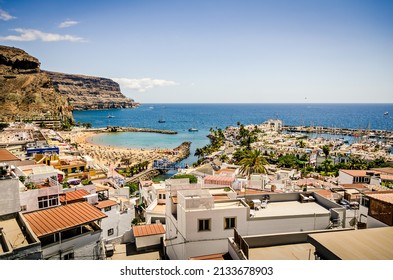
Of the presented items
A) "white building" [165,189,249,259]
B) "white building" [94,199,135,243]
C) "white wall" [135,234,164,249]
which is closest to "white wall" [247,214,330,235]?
"white building" [165,189,249,259]

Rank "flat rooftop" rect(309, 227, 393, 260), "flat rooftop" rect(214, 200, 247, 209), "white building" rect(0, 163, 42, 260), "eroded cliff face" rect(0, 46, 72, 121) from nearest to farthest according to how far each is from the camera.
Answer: "flat rooftop" rect(309, 227, 393, 260) → "white building" rect(0, 163, 42, 260) → "flat rooftop" rect(214, 200, 247, 209) → "eroded cliff face" rect(0, 46, 72, 121)

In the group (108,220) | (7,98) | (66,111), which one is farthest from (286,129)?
(108,220)

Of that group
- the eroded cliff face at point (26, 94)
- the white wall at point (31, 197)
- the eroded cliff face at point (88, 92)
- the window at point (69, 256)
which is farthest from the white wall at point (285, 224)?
the eroded cliff face at point (88, 92)

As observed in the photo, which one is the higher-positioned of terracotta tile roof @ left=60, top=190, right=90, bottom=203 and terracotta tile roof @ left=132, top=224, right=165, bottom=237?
terracotta tile roof @ left=60, top=190, right=90, bottom=203

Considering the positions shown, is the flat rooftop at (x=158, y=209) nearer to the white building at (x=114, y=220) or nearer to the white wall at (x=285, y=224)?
the white building at (x=114, y=220)

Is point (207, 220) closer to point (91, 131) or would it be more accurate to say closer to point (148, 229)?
point (148, 229)

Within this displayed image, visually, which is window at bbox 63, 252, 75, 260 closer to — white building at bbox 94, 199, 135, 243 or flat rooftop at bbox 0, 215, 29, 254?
flat rooftop at bbox 0, 215, 29, 254

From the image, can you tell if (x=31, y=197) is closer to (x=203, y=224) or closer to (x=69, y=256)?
(x=69, y=256)

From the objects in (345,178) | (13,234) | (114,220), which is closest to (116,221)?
(114,220)
